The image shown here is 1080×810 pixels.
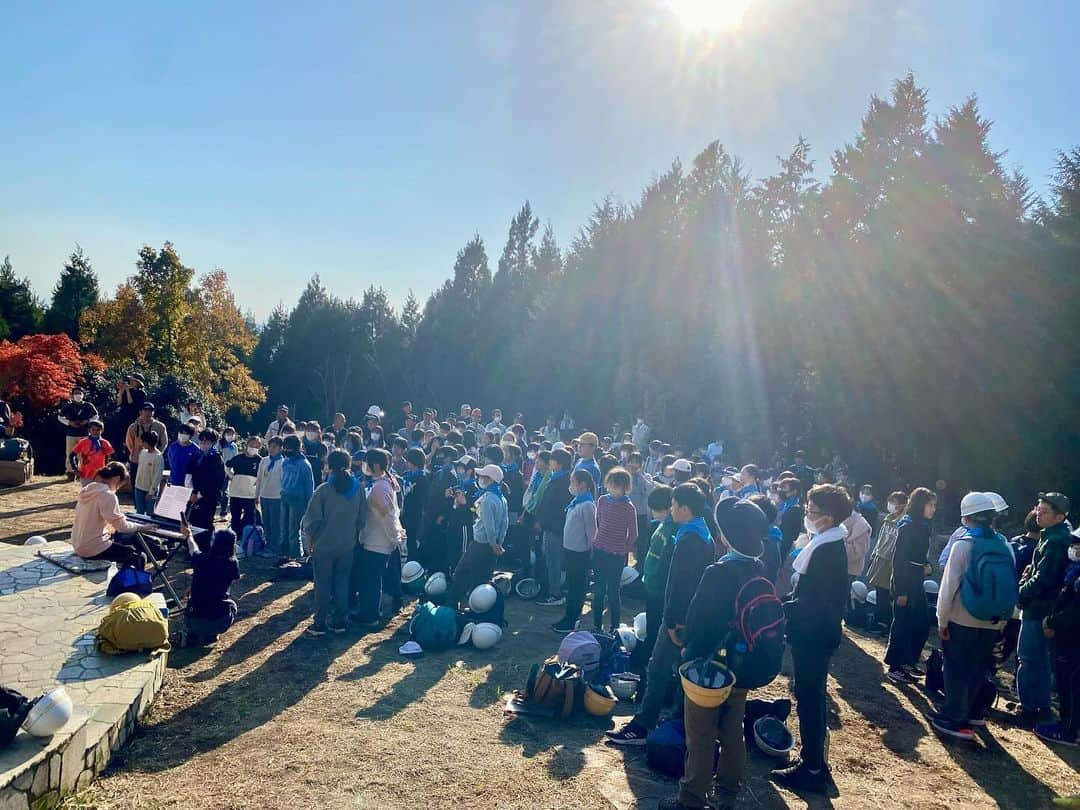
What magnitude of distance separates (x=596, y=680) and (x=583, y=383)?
2388 centimetres

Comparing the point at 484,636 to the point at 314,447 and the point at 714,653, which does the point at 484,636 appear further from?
the point at 314,447

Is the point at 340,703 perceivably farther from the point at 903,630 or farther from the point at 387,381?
the point at 387,381

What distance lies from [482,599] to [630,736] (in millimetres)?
2919

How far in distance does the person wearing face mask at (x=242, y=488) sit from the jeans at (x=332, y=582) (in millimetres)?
3717

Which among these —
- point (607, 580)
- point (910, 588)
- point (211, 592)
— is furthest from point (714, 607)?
point (211, 592)

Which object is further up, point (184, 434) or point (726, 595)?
point (184, 434)

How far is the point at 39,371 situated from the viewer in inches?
746

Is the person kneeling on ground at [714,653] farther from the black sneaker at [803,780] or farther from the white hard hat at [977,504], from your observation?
the white hard hat at [977,504]

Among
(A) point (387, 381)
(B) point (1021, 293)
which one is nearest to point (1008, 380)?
(B) point (1021, 293)

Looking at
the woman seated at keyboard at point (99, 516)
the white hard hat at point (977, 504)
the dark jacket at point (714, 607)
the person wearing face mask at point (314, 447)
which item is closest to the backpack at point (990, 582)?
the white hard hat at point (977, 504)

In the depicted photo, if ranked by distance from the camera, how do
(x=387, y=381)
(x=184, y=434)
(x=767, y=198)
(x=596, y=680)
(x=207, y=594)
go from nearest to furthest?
1. (x=596, y=680)
2. (x=207, y=594)
3. (x=184, y=434)
4. (x=767, y=198)
5. (x=387, y=381)

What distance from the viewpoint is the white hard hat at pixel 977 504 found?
5.73 metres

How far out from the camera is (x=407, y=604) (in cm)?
898

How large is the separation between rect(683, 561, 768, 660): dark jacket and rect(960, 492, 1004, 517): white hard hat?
2720 millimetres
